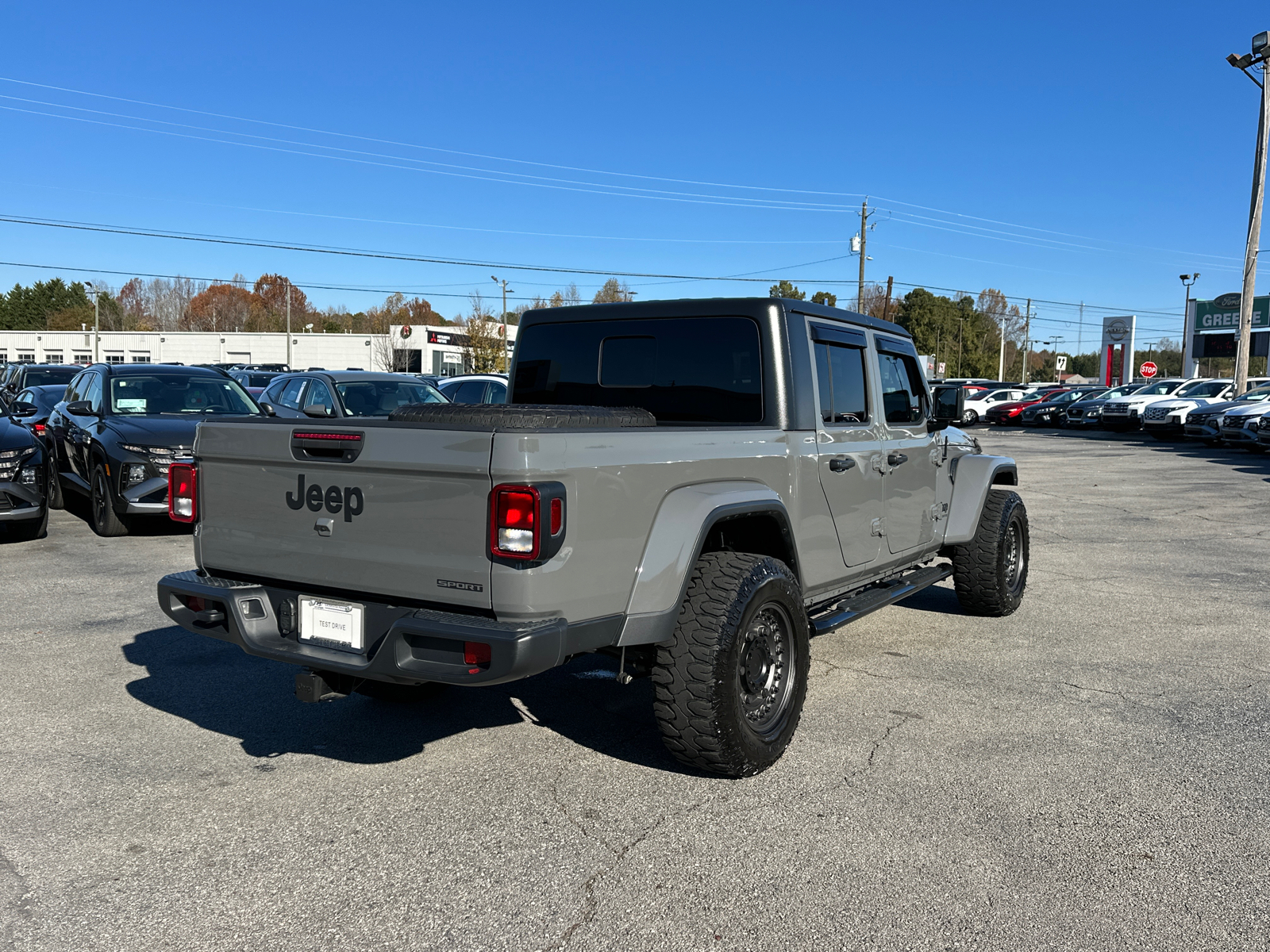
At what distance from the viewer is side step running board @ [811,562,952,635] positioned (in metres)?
4.70

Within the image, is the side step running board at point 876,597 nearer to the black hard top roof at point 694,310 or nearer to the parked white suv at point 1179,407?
the black hard top roof at point 694,310

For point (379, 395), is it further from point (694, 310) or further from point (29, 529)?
point (694, 310)

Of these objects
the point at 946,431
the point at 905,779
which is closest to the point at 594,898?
the point at 905,779

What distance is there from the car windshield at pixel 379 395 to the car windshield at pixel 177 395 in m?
1.56

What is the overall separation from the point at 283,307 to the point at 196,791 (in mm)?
116159

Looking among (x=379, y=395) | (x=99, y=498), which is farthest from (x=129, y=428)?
(x=379, y=395)

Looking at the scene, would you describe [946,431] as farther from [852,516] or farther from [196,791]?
[196,791]

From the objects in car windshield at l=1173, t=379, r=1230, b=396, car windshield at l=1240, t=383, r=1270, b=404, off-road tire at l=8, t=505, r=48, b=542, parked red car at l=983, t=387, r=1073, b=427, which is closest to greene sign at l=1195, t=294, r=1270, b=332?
parked red car at l=983, t=387, r=1073, b=427

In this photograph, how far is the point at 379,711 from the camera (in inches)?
193

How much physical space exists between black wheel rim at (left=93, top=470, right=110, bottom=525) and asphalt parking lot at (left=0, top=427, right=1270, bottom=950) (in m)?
3.71

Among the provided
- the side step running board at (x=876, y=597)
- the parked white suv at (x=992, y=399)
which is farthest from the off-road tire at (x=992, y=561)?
the parked white suv at (x=992, y=399)

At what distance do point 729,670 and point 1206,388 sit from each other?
32.7 meters

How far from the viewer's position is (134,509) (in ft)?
31.4

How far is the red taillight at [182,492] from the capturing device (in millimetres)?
4277
